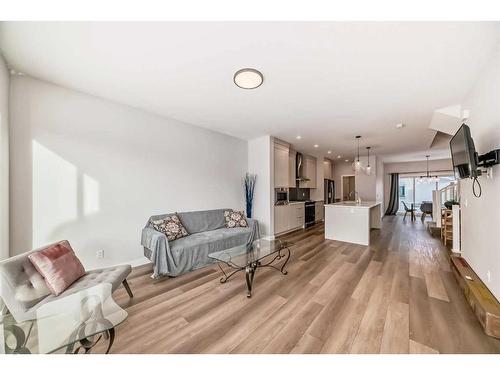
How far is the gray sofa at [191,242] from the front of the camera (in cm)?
258

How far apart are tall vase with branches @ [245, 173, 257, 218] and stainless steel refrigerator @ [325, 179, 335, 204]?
4.60 m

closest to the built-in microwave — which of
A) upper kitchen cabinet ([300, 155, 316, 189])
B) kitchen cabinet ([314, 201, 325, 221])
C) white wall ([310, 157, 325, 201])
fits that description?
upper kitchen cabinet ([300, 155, 316, 189])

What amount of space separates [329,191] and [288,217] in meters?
4.02

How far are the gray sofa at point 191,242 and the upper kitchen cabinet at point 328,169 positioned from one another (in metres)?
5.19

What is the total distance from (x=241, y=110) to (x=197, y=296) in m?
2.76

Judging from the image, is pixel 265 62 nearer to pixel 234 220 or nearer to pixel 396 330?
pixel 396 330

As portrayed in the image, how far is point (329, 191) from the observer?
838 cm

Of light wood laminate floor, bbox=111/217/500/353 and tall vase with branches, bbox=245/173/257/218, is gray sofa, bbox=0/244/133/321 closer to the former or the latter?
light wood laminate floor, bbox=111/217/500/353

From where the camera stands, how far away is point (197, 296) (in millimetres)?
2150

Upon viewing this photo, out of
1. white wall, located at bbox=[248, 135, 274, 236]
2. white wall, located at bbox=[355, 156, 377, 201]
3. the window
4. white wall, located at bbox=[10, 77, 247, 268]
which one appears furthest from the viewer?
the window

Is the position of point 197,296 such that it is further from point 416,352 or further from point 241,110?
point 241,110

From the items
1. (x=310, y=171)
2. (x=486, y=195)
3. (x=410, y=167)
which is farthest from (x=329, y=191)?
(x=486, y=195)

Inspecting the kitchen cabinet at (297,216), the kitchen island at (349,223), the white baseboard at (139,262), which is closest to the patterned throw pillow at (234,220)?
the white baseboard at (139,262)

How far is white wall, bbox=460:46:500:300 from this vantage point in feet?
5.74
